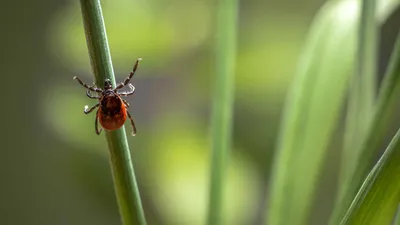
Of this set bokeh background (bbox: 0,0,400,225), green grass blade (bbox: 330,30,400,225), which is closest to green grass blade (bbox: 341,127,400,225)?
green grass blade (bbox: 330,30,400,225)

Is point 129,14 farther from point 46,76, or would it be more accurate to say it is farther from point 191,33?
point 46,76

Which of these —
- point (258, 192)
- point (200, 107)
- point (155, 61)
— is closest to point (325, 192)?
point (258, 192)

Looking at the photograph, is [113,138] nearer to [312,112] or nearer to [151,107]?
[312,112]

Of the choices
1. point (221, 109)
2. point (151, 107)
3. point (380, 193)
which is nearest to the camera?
point (380, 193)

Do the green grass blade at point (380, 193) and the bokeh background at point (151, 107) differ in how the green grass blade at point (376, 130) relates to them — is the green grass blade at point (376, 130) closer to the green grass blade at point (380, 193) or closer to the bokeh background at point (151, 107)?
the green grass blade at point (380, 193)

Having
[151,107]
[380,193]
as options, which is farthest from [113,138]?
[151,107]

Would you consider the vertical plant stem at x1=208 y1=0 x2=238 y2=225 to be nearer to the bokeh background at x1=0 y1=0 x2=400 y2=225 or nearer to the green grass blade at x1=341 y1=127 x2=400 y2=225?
the green grass blade at x1=341 y1=127 x2=400 y2=225

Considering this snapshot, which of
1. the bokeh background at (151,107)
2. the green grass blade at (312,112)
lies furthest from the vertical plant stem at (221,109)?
the bokeh background at (151,107)
